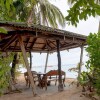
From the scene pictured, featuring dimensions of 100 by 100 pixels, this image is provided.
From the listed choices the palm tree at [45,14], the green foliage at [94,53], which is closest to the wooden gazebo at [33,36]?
the green foliage at [94,53]

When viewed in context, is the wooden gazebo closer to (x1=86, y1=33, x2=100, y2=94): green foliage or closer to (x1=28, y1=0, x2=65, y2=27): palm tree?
(x1=86, y1=33, x2=100, y2=94): green foliage

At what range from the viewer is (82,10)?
1742 mm

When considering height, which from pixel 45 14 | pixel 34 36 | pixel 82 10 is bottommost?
pixel 82 10

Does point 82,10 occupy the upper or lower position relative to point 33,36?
lower

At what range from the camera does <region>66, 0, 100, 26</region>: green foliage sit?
1.62 m

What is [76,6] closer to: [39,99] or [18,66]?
[39,99]

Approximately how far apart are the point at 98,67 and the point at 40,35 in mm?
3431

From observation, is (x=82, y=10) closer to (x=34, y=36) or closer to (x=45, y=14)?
(x=34, y=36)

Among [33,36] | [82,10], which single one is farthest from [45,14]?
[82,10]

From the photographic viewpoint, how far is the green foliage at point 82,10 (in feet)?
5.33

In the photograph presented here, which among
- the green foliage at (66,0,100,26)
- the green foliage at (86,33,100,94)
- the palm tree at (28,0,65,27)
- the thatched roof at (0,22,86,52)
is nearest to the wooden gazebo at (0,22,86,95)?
the thatched roof at (0,22,86,52)

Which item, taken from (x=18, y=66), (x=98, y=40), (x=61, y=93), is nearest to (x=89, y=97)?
(x=61, y=93)

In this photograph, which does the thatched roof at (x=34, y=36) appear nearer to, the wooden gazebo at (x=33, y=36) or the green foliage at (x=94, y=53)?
the wooden gazebo at (x=33, y=36)

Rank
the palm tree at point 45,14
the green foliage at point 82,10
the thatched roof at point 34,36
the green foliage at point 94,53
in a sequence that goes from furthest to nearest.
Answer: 1. the palm tree at point 45,14
2. the thatched roof at point 34,36
3. the green foliage at point 94,53
4. the green foliage at point 82,10
